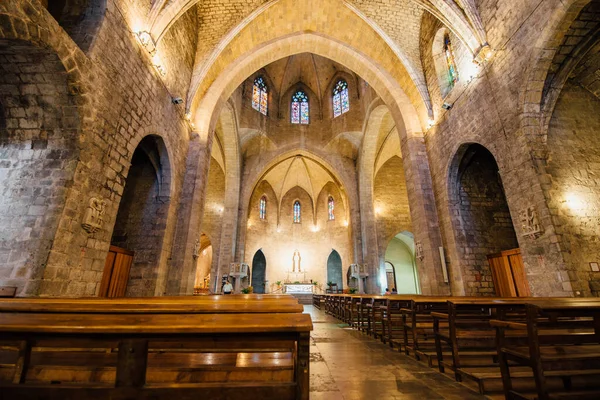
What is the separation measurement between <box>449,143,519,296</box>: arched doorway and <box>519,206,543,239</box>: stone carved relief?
270 centimetres

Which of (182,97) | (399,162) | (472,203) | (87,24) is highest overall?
(399,162)

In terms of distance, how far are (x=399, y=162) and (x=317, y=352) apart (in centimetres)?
1765

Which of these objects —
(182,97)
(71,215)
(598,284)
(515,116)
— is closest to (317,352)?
(71,215)

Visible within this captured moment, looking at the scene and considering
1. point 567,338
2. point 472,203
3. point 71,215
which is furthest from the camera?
point 472,203

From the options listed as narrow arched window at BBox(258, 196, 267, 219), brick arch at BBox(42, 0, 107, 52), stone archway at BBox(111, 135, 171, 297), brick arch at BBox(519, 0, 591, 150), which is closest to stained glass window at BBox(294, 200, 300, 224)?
narrow arched window at BBox(258, 196, 267, 219)

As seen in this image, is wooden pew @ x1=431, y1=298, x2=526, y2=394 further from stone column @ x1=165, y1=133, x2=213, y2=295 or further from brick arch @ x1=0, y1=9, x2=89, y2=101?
stone column @ x1=165, y1=133, x2=213, y2=295

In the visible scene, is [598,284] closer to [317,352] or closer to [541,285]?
[541,285]

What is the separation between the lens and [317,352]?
12.1 feet

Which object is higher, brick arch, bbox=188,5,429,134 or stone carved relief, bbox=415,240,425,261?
brick arch, bbox=188,5,429,134

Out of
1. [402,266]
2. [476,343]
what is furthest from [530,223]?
[402,266]

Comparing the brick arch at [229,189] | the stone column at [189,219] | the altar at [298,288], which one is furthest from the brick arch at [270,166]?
the stone column at [189,219]

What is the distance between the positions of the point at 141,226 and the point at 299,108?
15.2 meters

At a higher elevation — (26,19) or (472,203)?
(26,19)

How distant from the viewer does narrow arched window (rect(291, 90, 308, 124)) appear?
1977 centimetres
